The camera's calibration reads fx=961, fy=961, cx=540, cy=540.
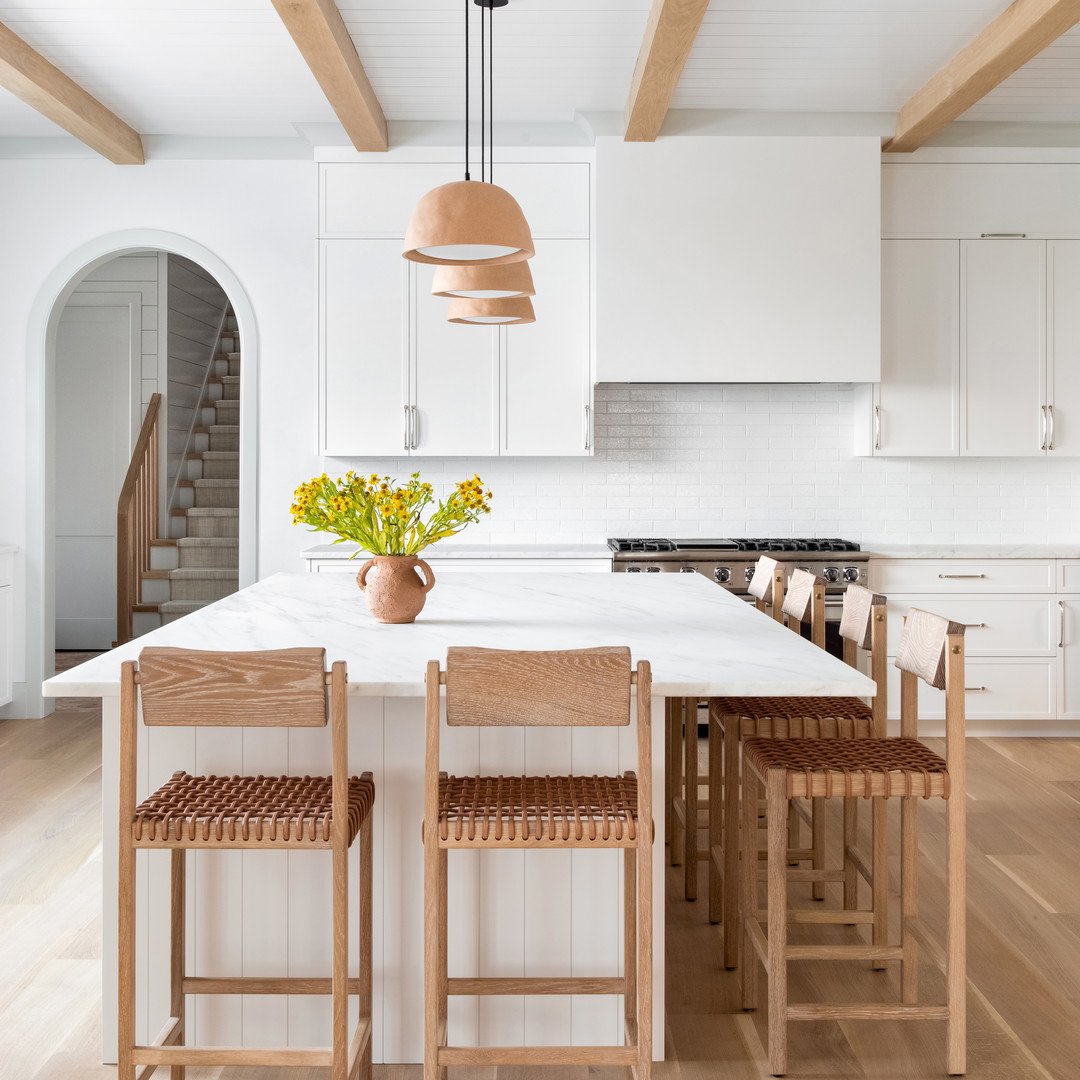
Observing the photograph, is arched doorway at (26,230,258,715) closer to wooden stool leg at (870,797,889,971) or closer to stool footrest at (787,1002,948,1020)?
wooden stool leg at (870,797,889,971)

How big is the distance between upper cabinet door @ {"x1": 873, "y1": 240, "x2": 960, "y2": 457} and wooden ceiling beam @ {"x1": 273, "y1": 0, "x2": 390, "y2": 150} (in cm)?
260

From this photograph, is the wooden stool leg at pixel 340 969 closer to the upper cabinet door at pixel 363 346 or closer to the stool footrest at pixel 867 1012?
the stool footrest at pixel 867 1012

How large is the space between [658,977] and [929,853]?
1.57m

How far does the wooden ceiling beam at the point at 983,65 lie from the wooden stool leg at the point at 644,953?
10.5 ft

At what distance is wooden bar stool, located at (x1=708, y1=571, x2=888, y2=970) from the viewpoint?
240 cm

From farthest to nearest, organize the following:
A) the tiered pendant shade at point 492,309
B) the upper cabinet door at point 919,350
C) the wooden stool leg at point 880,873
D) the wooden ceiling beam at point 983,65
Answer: the upper cabinet door at point 919,350
the wooden ceiling beam at point 983,65
the tiered pendant shade at point 492,309
the wooden stool leg at point 880,873

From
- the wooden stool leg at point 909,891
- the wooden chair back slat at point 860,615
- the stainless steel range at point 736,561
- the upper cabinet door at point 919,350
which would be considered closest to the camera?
the wooden stool leg at point 909,891

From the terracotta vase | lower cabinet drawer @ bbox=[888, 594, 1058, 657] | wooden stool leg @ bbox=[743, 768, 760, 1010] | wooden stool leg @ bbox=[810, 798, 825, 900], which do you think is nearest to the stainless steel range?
lower cabinet drawer @ bbox=[888, 594, 1058, 657]

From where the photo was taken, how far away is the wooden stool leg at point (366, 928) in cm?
196

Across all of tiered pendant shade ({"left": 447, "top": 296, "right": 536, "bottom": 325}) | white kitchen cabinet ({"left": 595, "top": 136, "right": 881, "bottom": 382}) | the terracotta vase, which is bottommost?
the terracotta vase

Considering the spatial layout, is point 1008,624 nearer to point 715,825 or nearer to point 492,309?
point 715,825

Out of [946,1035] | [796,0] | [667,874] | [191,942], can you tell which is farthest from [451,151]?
[946,1035]

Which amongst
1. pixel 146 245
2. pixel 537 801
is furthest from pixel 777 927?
pixel 146 245

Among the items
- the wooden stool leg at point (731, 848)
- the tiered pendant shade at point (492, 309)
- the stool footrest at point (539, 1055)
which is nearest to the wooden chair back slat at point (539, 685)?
the stool footrest at point (539, 1055)
